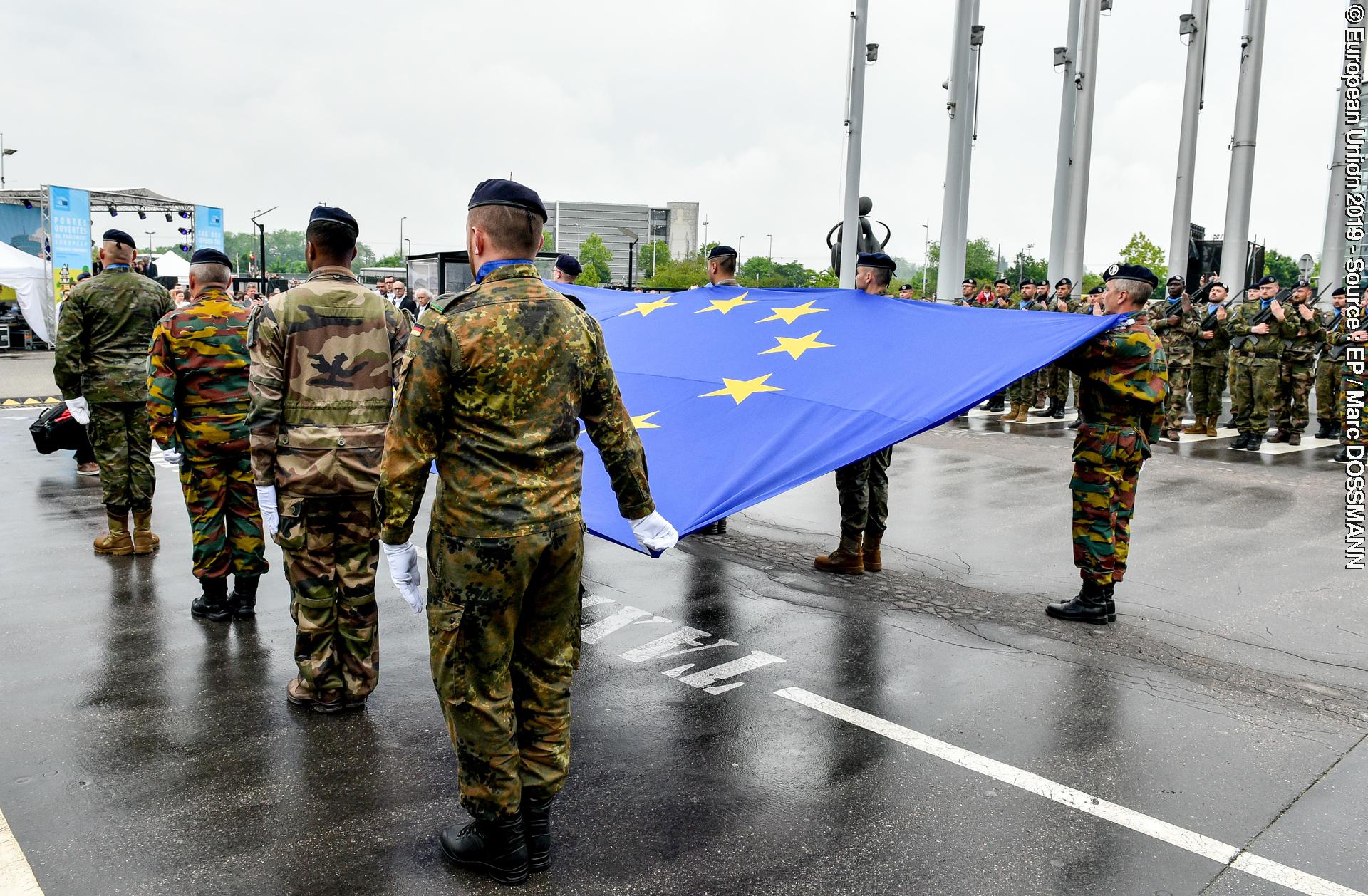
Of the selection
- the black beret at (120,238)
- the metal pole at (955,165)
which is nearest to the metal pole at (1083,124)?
the metal pole at (955,165)

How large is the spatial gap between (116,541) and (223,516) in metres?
2.05

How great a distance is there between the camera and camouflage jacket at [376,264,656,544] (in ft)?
9.91

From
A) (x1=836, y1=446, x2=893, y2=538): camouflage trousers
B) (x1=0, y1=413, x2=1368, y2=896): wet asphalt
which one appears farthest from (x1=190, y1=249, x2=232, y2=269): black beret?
(x1=836, y1=446, x2=893, y2=538): camouflage trousers

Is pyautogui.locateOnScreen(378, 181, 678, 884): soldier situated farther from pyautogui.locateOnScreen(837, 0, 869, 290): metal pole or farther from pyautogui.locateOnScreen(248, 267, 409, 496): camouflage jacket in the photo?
pyautogui.locateOnScreen(837, 0, 869, 290): metal pole

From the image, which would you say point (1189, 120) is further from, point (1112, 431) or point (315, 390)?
point (315, 390)

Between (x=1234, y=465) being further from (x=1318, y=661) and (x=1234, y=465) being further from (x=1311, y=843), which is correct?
(x=1311, y=843)

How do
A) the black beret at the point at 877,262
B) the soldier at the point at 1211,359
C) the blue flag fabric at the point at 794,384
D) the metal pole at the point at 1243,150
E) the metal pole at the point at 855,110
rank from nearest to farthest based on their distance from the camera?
the blue flag fabric at the point at 794,384 < the black beret at the point at 877,262 < the soldier at the point at 1211,359 < the metal pole at the point at 855,110 < the metal pole at the point at 1243,150

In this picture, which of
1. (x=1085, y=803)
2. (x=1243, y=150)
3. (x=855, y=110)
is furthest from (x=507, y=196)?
(x=1243, y=150)

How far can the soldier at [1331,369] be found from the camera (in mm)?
12794

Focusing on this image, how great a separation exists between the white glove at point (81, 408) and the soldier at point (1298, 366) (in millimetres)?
12730

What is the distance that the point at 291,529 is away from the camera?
14.5 feet

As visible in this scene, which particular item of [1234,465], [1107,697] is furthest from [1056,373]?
[1107,697]

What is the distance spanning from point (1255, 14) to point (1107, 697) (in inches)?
714

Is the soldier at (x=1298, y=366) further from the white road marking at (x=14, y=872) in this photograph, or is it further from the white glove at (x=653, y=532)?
the white road marking at (x=14, y=872)
